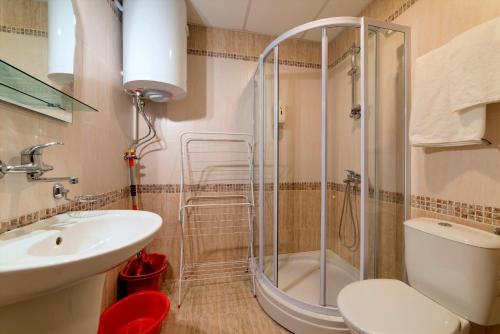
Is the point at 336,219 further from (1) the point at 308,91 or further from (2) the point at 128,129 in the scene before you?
(2) the point at 128,129

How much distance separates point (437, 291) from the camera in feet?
3.22

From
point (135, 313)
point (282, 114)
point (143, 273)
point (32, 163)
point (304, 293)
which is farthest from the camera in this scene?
point (282, 114)

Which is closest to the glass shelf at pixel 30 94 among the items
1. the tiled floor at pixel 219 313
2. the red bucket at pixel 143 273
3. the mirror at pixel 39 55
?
the mirror at pixel 39 55

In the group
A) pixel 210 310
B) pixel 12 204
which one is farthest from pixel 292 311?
pixel 12 204

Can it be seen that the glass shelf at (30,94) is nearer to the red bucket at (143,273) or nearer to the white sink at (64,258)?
the white sink at (64,258)

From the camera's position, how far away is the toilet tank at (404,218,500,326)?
837 mm

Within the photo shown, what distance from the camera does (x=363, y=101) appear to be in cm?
124

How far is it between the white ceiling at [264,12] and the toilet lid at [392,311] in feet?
5.21

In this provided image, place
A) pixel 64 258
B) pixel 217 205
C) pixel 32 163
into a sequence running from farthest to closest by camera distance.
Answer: pixel 217 205
pixel 32 163
pixel 64 258

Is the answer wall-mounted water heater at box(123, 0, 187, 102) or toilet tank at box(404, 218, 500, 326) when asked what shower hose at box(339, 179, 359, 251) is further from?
wall-mounted water heater at box(123, 0, 187, 102)

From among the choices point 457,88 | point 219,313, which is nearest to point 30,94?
point 219,313

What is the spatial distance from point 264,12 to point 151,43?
943mm

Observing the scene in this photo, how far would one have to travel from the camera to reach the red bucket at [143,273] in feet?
4.94

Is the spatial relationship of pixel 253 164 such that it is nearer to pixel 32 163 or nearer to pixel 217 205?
pixel 217 205
